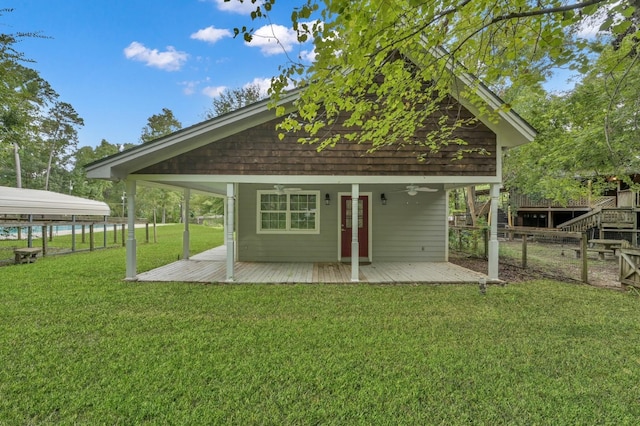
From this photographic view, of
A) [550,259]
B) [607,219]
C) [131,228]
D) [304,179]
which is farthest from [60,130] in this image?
[607,219]

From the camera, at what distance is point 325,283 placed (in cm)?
611

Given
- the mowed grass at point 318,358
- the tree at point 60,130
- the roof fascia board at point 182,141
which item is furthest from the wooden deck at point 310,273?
the tree at point 60,130

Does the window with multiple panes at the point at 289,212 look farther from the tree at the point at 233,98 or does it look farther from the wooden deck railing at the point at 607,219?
the tree at the point at 233,98

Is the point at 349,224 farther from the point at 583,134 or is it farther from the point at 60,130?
the point at 60,130

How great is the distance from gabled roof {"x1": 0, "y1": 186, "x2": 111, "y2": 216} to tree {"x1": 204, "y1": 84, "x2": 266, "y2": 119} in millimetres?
11804

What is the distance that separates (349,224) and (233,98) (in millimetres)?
17778

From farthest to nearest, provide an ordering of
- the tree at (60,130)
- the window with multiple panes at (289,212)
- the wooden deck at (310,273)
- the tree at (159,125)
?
the tree at (159,125) < the tree at (60,130) < the window with multiple panes at (289,212) < the wooden deck at (310,273)

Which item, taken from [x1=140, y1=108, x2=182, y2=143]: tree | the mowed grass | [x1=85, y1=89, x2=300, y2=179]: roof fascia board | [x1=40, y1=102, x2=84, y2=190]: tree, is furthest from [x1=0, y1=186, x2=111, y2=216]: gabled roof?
[x1=40, y1=102, x2=84, y2=190]: tree

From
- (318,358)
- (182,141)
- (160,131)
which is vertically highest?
(160,131)

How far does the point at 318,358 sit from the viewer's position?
2979 millimetres

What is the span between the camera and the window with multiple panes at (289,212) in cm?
861

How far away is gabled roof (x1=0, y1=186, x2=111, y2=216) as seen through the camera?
9059mm

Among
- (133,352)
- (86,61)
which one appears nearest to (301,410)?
(133,352)

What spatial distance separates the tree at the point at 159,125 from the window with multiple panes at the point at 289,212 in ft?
93.1
